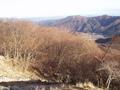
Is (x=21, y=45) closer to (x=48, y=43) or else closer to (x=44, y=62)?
(x=44, y=62)

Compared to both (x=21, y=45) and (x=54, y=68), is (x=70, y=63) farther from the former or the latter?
(x=21, y=45)

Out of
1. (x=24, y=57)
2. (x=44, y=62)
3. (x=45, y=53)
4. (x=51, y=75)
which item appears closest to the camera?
(x=51, y=75)

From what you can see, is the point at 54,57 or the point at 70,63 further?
the point at 54,57

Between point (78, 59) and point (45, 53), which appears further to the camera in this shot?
point (45, 53)

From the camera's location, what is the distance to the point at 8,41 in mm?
68750

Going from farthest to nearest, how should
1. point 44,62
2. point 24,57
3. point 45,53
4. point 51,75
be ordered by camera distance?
point 45,53
point 44,62
point 24,57
point 51,75

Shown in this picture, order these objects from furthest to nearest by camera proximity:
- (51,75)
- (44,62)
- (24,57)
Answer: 1. (44,62)
2. (24,57)
3. (51,75)

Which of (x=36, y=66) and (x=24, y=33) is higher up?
(x=24, y=33)

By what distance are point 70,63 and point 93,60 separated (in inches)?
238

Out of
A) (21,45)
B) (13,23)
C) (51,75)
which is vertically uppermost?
(13,23)

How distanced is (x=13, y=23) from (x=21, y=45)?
5.16 m

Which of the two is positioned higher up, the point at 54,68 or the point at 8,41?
the point at 8,41

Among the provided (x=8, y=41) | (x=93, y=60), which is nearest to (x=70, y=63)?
(x=93, y=60)

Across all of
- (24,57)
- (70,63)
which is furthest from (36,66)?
(70,63)
